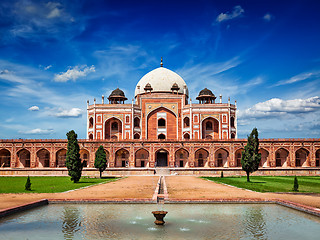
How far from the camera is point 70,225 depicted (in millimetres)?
7840

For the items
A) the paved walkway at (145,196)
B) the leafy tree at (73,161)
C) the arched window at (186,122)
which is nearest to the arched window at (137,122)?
the arched window at (186,122)

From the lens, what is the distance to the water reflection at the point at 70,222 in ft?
23.4

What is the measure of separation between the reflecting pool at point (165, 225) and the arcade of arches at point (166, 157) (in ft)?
79.9

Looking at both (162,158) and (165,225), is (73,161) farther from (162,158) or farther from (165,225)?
(162,158)

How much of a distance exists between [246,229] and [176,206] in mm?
3242

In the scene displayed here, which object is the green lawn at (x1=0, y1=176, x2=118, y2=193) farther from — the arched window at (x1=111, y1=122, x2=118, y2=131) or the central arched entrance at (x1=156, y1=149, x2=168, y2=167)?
the arched window at (x1=111, y1=122, x2=118, y2=131)

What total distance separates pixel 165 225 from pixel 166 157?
29.2 metres

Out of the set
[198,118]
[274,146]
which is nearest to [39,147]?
[198,118]

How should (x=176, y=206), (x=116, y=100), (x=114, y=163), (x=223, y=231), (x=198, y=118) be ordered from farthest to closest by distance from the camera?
(x=116, y=100)
(x=198, y=118)
(x=114, y=163)
(x=176, y=206)
(x=223, y=231)

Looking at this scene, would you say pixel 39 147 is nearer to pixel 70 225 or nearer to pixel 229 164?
pixel 229 164

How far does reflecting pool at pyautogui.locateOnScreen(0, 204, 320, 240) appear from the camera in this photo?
7.00 m

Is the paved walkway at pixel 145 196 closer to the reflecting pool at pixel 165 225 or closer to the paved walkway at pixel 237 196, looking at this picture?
the paved walkway at pixel 237 196

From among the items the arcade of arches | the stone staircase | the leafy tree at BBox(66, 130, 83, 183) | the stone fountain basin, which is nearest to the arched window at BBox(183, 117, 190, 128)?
the arcade of arches

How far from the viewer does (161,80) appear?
45.8 metres
